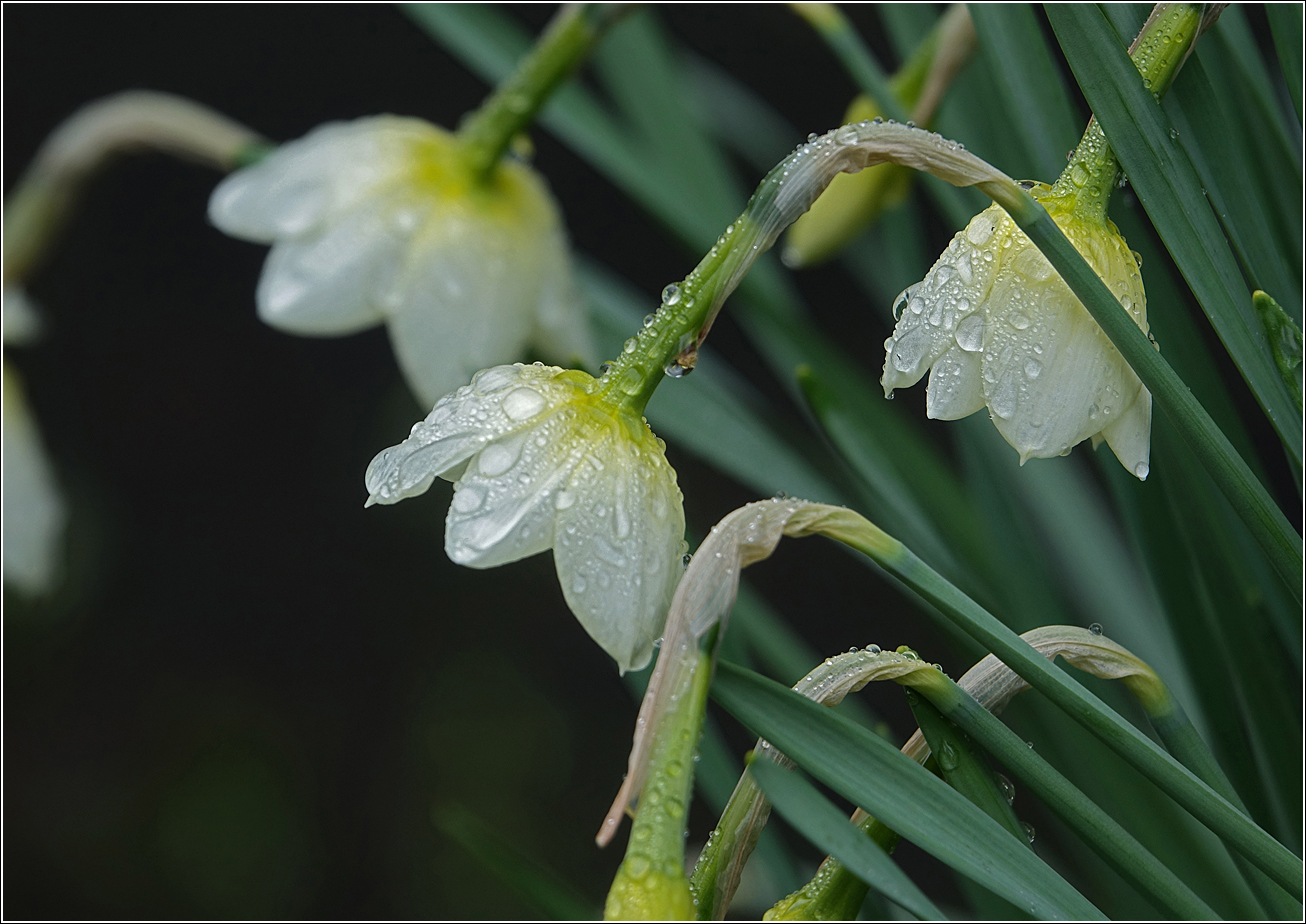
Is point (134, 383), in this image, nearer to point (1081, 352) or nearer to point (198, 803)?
point (198, 803)

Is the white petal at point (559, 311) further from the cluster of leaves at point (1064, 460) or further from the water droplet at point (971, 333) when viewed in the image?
the water droplet at point (971, 333)

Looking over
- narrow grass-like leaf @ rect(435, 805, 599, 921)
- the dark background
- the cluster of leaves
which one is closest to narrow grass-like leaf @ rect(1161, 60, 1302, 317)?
the cluster of leaves

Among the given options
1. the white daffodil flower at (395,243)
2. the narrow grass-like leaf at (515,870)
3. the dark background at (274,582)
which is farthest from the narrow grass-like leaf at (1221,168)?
the dark background at (274,582)

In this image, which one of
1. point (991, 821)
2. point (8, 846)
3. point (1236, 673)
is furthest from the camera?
point (8, 846)

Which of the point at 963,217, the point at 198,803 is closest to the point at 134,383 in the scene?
the point at 198,803

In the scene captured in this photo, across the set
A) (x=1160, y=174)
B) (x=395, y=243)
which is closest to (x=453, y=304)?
(x=395, y=243)

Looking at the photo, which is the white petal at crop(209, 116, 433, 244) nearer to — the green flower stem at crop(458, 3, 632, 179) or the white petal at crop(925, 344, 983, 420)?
the green flower stem at crop(458, 3, 632, 179)
